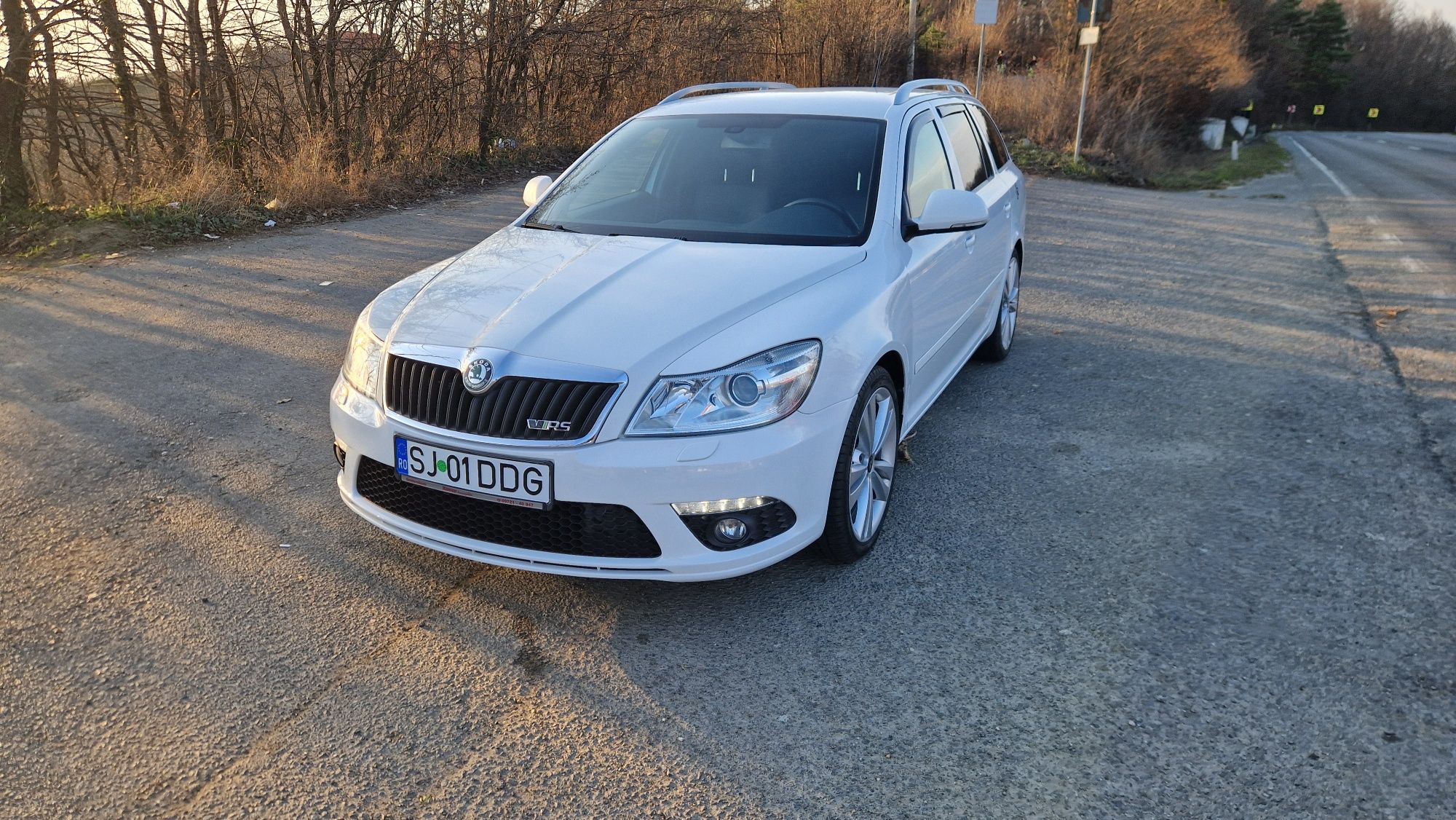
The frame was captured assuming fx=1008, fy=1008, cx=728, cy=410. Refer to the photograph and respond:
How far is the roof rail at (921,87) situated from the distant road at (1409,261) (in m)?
3.04

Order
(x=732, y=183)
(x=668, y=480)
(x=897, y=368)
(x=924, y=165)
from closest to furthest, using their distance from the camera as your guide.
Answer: (x=668, y=480) < (x=897, y=368) < (x=732, y=183) < (x=924, y=165)

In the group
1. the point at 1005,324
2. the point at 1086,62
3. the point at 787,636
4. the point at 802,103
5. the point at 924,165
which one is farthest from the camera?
the point at 1086,62

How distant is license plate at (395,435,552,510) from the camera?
3041 mm

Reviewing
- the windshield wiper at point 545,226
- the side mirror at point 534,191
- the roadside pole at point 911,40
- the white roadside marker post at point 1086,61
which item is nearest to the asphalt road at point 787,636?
the windshield wiper at point 545,226

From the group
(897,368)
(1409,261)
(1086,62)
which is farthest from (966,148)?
(1086,62)

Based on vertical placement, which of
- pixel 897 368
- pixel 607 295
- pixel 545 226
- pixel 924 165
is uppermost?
pixel 924 165

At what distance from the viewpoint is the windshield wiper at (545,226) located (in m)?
4.42

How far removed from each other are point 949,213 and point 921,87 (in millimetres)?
1463

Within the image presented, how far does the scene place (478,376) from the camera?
3.12m

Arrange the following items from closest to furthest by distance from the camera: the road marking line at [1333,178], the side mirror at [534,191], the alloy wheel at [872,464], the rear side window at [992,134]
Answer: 1. the alloy wheel at [872,464]
2. the side mirror at [534,191]
3. the rear side window at [992,134]
4. the road marking line at [1333,178]

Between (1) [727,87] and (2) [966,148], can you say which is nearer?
(2) [966,148]

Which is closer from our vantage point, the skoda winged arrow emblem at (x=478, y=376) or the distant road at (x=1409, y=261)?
the skoda winged arrow emblem at (x=478, y=376)

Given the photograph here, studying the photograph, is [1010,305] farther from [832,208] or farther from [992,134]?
[832,208]

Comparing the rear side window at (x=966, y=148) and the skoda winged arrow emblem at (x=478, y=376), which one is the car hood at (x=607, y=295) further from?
the rear side window at (x=966, y=148)
